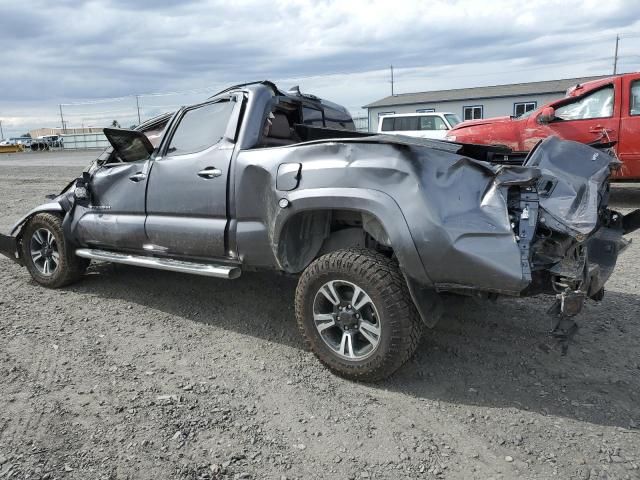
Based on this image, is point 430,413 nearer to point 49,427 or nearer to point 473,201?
point 473,201

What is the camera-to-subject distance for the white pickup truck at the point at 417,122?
18969mm

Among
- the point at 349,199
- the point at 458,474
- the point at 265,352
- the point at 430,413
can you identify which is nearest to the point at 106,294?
the point at 265,352

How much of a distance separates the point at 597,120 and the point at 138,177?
284 inches

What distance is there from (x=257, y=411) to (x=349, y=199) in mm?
1401

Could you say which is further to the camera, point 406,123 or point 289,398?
point 406,123

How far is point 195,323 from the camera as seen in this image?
180 inches

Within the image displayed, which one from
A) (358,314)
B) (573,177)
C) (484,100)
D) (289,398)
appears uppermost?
(484,100)

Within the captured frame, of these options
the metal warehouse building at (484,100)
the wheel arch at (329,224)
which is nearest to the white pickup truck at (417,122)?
the metal warehouse building at (484,100)

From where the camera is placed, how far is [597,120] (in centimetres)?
845

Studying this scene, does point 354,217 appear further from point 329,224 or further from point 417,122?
point 417,122

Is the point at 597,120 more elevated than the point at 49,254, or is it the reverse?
the point at 597,120

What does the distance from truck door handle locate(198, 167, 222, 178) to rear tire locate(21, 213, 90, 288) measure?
79.3 inches

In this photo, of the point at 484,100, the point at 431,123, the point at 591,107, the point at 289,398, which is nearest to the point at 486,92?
the point at 484,100

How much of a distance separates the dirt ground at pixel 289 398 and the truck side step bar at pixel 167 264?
49cm
